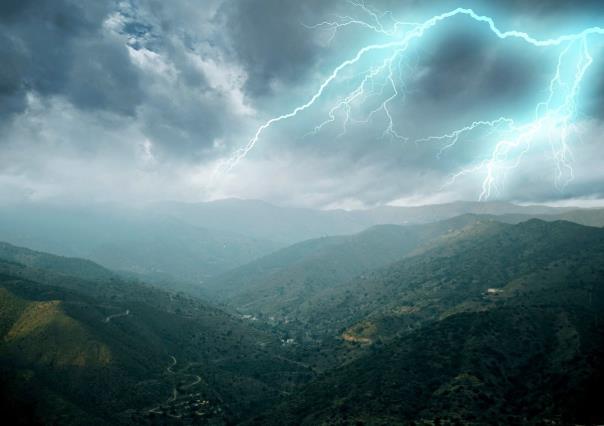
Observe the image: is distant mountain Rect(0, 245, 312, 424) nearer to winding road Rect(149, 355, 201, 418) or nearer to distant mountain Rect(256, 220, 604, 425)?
winding road Rect(149, 355, 201, 418)

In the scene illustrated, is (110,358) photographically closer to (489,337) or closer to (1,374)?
(1,374)

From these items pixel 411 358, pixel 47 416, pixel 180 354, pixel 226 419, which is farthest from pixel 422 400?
pixel 180 354

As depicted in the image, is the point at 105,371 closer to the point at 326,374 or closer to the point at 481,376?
the point at 326,374

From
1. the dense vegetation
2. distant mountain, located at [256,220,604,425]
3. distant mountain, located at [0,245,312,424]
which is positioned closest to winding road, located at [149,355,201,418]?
distant mountain, located at [0,245,312,424]

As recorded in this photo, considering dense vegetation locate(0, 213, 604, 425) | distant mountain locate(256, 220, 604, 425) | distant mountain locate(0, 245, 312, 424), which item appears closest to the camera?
distant mountain locate(256, 220, 604, 425)

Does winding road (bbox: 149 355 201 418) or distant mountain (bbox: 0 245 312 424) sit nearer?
distant mountain (bbox: 0 245 312 424)

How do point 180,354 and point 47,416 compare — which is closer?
point 47,416

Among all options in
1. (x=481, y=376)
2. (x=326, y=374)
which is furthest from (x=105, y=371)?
(x=481, y=376)

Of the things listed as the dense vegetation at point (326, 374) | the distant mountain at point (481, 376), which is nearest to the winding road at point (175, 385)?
the dense vegetation at point (326, 374)
